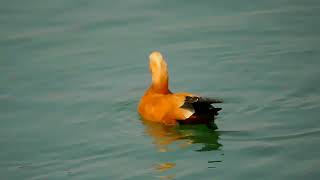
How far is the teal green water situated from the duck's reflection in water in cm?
1

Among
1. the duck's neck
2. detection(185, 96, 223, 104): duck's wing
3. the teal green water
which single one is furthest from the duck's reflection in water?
the duck's neck

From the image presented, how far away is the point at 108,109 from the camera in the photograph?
36.8 feet

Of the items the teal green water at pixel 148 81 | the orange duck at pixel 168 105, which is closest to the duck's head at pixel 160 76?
the orange duck at pixel 168 105

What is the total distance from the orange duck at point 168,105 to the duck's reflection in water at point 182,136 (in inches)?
4.0

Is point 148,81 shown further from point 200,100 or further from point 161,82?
point 200,100

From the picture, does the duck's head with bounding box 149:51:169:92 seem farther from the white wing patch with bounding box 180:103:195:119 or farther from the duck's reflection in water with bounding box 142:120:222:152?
the white wing patch with bounding box 180:103:195:119

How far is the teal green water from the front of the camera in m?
9.20

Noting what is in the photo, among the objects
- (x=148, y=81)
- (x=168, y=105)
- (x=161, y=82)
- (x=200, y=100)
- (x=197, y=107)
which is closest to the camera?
(x=200, y=100)

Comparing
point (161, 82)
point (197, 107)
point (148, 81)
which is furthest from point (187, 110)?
point (148, 81)

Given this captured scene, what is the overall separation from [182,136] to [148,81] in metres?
2.44

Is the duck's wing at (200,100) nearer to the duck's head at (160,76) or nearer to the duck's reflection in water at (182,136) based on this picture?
the duck's reflection in water at (182,136)

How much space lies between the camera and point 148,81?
1234cm

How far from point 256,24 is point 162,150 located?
17.2 feet

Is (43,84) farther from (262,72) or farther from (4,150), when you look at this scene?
(262,72)
